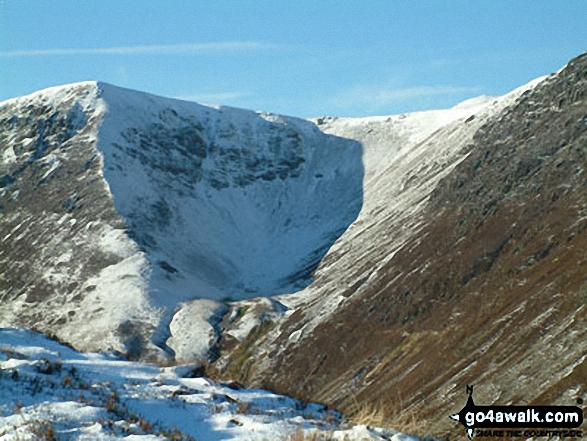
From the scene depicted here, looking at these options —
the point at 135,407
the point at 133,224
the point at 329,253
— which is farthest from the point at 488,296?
the point at 135,407

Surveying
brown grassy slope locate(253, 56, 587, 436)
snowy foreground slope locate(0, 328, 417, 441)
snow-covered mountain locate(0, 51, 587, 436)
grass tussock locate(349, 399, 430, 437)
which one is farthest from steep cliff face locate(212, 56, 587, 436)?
grass tussock locate(349, 399, 430, 437)

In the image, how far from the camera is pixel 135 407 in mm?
13344

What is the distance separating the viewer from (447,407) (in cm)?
7125

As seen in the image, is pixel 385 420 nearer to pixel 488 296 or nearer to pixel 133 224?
pixel 488 296

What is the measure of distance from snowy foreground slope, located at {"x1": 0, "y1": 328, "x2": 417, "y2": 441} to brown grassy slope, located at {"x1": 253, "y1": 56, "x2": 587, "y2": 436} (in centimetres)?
5104

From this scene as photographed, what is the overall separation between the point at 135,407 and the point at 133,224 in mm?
146998

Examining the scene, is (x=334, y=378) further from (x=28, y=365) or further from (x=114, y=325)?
(x=28, y=365)

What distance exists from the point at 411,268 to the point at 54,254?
8378cm

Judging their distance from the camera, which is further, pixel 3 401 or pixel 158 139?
pixel 158 139

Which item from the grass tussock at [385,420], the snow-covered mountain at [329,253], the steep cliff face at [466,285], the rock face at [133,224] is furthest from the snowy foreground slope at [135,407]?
the rock face at [133,224]

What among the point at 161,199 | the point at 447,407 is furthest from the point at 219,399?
the point at 161,199

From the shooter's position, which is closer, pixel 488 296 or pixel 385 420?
pixel 385 420

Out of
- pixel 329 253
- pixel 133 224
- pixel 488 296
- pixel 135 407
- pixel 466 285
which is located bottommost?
pixel 135 407

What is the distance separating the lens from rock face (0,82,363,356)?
134m
